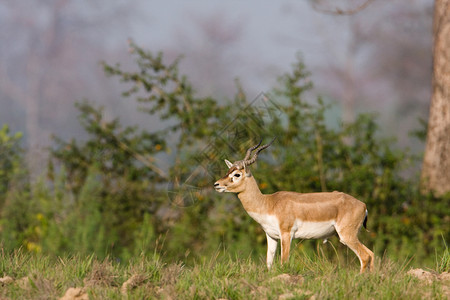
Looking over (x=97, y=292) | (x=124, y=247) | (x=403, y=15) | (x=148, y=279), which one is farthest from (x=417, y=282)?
(x=403, y=15)

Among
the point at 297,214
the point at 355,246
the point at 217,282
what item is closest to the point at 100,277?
the point at 217,282

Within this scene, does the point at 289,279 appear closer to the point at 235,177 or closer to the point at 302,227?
the point at 302,227

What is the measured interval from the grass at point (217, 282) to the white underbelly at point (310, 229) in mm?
309

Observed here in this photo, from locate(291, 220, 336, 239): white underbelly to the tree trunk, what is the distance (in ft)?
17.5

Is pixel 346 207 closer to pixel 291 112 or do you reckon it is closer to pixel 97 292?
pixel 97 292

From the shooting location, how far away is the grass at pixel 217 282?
4535 mm

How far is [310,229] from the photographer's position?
530 cm

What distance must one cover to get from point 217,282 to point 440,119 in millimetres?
7011

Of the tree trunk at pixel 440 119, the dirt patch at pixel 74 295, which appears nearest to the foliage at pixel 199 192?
the tree trunk at pixel 440 119

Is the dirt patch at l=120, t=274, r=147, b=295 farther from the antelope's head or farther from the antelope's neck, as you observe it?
the antelope's neck

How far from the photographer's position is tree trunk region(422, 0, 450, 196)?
10.2 meters

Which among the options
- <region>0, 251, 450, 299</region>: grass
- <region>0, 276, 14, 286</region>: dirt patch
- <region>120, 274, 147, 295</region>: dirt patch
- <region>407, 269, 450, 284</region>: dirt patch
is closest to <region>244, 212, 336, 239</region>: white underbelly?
<region>0, 251, 450, 299</region>: grass

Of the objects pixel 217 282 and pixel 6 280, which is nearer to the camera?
pixel 217 282

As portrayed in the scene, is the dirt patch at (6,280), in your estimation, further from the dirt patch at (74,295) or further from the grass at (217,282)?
the dirt patch at (74,295)
